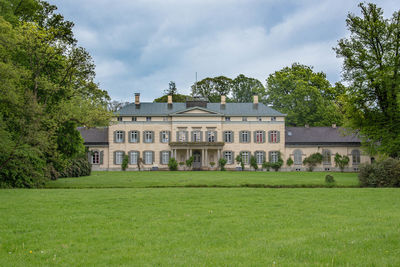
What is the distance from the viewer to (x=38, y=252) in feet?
17.9

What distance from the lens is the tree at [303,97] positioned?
4400cm

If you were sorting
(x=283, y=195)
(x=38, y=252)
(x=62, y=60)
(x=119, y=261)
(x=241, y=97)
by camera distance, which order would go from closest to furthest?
(x=119, y=261) < (x=38, y=252) < (x=283, y=195) < (x=62, y=60) < (x=241, y=97)

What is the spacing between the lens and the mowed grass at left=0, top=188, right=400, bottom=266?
5.02m

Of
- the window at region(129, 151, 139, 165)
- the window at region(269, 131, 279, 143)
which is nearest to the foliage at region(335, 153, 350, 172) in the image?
the window at region(269, 131, 279, 143)

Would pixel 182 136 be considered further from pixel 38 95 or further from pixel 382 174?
pixel 382 174

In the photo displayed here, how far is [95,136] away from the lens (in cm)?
3931

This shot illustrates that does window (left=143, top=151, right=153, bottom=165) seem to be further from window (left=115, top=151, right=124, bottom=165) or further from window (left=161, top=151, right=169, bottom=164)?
window (left=115, top=151, right=124, bottom=165)

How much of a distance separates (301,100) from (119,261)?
142 feet

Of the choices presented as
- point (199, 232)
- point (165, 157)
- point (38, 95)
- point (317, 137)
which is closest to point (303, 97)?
point (317, 137)

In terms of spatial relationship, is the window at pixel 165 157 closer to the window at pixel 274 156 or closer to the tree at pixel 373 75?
the window at pixel 274 156

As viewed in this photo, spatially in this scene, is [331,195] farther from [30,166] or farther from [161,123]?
[161,123]

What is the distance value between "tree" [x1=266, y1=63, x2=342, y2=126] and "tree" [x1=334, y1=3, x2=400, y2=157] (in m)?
15.9

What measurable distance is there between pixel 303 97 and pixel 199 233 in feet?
136

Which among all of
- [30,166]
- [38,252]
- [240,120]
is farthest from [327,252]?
[240,120]
